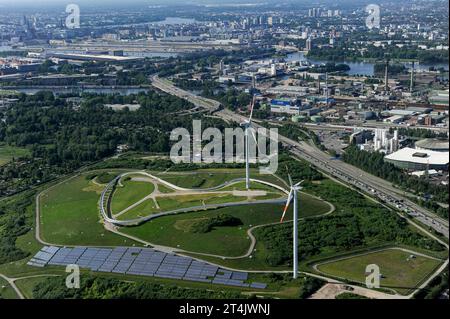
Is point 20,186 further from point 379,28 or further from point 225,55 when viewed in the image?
point 379,28

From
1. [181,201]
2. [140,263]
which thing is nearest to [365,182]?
[181,201]

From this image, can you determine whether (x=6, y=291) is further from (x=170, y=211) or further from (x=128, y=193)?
(x=128, y=193)

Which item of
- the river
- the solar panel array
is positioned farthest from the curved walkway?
the river

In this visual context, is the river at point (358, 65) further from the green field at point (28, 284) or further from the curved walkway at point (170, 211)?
the green field at point (28, 284)

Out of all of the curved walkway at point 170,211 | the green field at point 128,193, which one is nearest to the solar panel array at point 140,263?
the curved walkway at point 170,211

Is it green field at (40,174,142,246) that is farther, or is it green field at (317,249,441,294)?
green field at (40,174,142,246)

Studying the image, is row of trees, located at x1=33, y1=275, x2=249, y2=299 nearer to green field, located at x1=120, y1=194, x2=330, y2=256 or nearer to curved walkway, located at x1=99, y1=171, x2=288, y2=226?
green field, located at x1=120, y1=194, x2=330, y2=256

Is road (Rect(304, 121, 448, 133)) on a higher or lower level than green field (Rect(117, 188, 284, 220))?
higher
